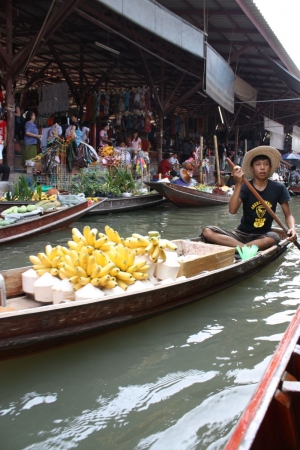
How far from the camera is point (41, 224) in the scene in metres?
6.65

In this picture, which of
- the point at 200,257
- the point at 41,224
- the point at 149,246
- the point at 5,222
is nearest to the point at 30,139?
the point at 41,224

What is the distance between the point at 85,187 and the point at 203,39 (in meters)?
4.42

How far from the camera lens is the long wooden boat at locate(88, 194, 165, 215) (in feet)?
30.8

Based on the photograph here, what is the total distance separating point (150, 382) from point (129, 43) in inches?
430

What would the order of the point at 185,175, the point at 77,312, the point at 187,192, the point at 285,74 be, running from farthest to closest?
1. the point at 285,74
2. the point at 185,175
3. the point at 187,192
4. the point at 77,312

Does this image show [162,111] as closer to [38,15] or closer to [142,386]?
[38,15]

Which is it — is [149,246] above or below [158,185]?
below

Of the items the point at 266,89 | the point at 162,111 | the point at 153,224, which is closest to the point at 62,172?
the point at 153,224

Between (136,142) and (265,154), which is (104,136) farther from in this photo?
(265,154)

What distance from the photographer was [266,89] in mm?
17500

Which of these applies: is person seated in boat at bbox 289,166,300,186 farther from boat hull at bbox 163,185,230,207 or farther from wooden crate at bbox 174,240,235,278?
wooden crate at bbox 174,240,235,278

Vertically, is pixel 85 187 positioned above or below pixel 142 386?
above

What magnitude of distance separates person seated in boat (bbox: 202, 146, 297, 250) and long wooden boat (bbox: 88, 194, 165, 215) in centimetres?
445

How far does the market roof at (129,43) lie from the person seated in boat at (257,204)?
419 centimetres
